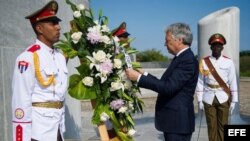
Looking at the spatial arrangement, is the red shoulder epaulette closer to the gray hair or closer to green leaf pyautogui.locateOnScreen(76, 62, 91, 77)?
green leaf pyautogui.locateOnScreen(76, 62, 91, 77)

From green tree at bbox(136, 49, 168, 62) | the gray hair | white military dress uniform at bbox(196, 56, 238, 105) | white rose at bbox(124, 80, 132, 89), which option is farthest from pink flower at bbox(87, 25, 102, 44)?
green tree at bbox(136, 49, 168, 62)

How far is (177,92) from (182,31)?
1.98 ft

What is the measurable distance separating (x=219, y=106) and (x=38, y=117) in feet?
12.5

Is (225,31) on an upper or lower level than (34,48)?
upper

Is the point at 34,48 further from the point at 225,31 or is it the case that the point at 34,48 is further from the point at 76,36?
the point at 225,31

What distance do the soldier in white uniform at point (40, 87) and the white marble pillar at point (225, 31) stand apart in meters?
6.25

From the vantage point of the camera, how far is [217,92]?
622cm

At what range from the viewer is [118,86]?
3.80 meters

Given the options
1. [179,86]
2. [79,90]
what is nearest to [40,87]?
[79,90]

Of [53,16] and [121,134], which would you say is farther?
[121,134]

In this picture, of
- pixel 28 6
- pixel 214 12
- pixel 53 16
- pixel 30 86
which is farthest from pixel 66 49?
pixel 214 12

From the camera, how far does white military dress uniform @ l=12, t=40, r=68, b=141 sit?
10.2 feet

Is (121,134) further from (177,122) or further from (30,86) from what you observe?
(30,86)

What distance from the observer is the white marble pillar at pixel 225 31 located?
9094 millimetres
